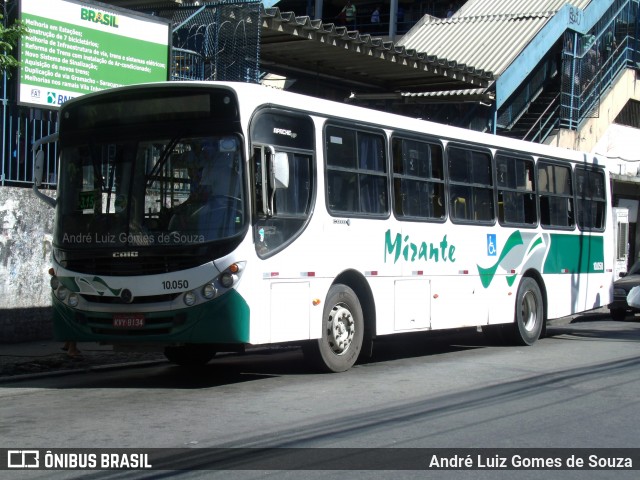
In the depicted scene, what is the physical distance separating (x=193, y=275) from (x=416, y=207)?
4.20m

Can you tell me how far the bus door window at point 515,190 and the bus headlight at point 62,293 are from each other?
284 inches

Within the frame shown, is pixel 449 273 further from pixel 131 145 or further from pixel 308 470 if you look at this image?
pixel 308 470

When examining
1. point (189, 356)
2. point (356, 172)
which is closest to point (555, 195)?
point (356, 172)

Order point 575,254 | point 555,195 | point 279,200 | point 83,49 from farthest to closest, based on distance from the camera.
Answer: point 575,254 → point 555,195 → point 83,49 → point 279,200

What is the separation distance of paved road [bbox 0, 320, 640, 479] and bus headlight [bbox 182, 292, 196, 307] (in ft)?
3.20

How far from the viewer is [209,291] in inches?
403

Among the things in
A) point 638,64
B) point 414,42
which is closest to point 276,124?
point 414,42

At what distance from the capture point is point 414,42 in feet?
102

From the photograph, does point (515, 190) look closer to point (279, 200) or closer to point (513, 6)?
point (279, 200)

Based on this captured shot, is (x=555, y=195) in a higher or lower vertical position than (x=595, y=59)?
lower

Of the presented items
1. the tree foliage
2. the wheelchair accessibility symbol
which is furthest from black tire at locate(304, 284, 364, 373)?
the tree foliage

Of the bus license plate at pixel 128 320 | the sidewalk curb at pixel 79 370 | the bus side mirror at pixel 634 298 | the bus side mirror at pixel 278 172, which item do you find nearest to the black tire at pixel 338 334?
the bus side mirror at pixel 278 172

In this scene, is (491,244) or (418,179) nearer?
(418,179)

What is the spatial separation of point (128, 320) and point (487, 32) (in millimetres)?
21645
